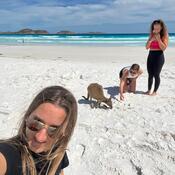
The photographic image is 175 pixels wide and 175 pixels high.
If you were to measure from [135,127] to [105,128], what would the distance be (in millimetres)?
406

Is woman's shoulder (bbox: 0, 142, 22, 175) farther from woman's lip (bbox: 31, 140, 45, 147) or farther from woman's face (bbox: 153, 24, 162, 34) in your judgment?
woman's face (bbox: 153, 24, 162, 34)

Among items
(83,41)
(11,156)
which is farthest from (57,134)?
(83,41)

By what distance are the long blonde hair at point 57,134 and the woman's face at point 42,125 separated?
0.02 meters

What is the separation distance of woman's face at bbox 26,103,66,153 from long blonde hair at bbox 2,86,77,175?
25mm

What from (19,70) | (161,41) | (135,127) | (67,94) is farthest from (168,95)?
(67,94)

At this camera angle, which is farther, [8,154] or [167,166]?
[167,166]

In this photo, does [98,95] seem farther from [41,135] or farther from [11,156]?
[11,156]

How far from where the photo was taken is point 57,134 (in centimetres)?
180

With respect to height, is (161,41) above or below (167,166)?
above

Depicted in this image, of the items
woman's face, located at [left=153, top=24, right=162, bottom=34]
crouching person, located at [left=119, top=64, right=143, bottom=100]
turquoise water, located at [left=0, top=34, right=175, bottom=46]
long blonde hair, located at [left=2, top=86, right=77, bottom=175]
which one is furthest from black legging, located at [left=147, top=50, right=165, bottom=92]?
turquoise water, located at [left=0, top=34, right=175, bottom=46]

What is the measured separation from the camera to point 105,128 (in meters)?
4.84

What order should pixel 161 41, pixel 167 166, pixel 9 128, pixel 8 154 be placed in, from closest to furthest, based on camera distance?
1. pixel 8 154
2. pixel 167 166
3. pixel 9 128
4. pixel 161 41

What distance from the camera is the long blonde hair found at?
1692 mm

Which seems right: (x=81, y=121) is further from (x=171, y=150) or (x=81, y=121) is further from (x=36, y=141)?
(x=36, y=141)
